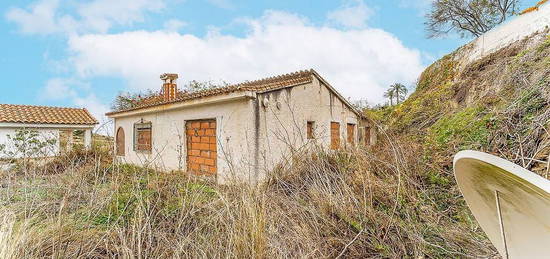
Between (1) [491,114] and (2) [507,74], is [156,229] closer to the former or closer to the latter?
(1) [491,114]

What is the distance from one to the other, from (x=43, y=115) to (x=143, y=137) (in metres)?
11.7

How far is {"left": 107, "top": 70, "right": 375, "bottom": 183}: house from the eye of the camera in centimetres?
788

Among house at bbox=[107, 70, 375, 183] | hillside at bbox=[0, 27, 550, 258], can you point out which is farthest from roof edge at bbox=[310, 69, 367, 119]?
hillside at bbox=[0, 27, 550, 258]

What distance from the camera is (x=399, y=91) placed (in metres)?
27.2

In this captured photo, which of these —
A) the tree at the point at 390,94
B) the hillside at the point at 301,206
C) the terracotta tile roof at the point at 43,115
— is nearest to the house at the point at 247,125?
the hillside at the point at 301,206

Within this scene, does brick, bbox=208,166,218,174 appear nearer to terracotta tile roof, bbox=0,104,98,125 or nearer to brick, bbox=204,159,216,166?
brick, bbox=204,159,216,166

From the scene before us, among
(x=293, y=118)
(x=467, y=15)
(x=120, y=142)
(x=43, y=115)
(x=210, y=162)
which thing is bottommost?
(x=210, y=162)

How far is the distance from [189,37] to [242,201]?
1068cm

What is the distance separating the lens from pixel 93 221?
156 inches

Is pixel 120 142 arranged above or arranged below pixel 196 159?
above

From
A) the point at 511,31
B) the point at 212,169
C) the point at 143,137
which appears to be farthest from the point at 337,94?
the point at 143,137

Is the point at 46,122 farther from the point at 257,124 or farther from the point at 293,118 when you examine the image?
the point at 293,118

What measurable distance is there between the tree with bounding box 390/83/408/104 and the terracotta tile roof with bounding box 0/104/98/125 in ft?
85.6

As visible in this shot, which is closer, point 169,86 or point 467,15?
point 169,86
